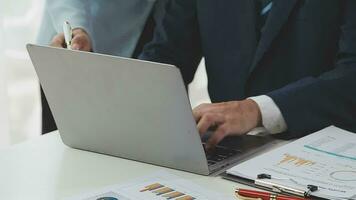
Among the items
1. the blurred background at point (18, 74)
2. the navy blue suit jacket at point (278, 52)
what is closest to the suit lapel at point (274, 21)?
the navy blue suit jacket at point (278, 52)

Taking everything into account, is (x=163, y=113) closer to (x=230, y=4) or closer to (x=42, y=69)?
(x=42, y=69)

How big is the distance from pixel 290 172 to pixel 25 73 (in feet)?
5.76

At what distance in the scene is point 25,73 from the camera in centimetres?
241

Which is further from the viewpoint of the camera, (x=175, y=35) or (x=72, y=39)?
(x=175, y=35)

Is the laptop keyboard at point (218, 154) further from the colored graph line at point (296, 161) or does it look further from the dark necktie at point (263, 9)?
the dark necktie at point (263, 9)

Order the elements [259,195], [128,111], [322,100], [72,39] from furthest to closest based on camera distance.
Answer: [72,39], [322,100], [128,111], [259,195]

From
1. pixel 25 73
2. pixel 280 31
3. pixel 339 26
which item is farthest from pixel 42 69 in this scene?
pixel 25 73

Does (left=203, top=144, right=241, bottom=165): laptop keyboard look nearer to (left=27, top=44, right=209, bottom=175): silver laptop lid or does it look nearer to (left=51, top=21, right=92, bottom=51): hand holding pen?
(left=27, top=44, right=209, bottom=175): silver laptop lid

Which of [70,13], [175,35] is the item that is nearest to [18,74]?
[70,13]

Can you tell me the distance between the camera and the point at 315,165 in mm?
895

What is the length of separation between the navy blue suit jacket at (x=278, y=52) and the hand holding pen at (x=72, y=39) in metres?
0.23

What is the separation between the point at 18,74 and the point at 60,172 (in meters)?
1.53

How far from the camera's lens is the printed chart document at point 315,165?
2.68 feet

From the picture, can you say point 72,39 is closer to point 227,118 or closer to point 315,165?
point 227,118
